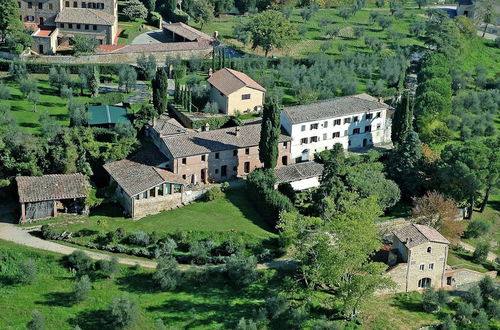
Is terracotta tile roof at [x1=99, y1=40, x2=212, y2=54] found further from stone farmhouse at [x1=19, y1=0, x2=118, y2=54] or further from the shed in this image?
the shed

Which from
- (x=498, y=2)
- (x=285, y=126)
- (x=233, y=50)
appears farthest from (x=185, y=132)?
(x=498, y=2)

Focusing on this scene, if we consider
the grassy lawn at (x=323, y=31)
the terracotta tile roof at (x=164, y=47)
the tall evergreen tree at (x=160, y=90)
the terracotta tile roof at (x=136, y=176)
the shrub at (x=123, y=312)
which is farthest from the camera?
the grassy lawn at (x=323, y=31)

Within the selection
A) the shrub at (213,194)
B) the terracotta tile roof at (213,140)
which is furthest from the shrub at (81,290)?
the terracotta tile roof at (213,140)

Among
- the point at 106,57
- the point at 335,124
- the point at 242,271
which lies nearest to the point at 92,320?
the point at 242,271

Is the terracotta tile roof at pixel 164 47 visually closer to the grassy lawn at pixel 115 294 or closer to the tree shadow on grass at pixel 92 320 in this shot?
the grassy lawn at pixel 115 294

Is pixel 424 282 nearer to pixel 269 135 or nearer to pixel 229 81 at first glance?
pixel 269 135
